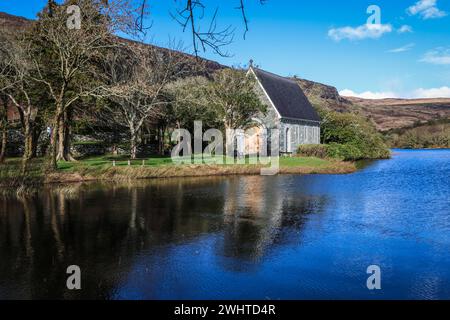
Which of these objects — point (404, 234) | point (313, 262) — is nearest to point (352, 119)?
point (404, 234)

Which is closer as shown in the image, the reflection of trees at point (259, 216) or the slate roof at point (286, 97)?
the reflection of trees at point (259, 216)

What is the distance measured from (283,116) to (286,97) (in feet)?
17.4

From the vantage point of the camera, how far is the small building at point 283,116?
4153cm

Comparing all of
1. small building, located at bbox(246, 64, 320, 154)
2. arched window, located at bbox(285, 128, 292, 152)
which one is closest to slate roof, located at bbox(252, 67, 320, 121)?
small building, located at bbox(246, 64, 320, 154)

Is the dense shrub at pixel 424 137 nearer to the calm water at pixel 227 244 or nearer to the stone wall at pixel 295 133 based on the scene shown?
the stone wall at pixel 295 133

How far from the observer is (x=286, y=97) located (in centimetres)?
4609

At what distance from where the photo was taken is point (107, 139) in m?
42.9

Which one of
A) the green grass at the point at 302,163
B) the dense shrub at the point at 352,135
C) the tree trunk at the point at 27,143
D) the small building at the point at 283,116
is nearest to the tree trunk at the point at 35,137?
the tree trunk at the point at 27,143

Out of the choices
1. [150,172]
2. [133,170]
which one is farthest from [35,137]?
[150,172]

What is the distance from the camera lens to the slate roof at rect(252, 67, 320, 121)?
139 feet

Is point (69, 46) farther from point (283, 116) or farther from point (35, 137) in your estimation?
point (283, 116)

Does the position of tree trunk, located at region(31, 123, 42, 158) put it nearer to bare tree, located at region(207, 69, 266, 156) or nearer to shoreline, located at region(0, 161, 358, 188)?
shoreline, located at region(0, 161, 358, 188)

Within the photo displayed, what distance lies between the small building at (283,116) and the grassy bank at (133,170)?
25.2 ft
